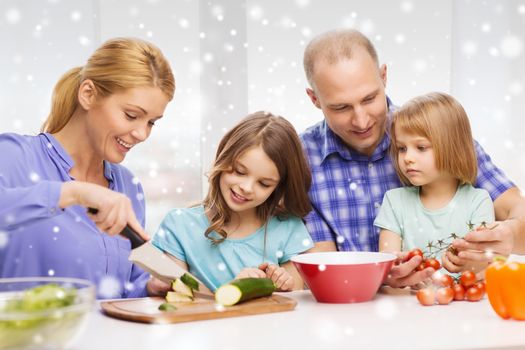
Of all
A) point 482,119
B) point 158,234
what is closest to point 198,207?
point 158,234

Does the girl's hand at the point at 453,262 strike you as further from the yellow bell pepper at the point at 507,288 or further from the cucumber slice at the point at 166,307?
the cucumber slice at the point at 166,307

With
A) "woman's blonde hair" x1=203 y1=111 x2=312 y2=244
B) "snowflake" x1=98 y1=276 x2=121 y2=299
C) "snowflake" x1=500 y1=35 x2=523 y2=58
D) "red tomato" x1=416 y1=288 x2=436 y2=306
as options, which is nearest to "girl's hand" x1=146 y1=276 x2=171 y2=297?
"snowflake" x1=98 y1=276 x2=121 y2=299

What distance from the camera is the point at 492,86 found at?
3475 mm

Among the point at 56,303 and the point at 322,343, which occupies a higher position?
the point at 56,303

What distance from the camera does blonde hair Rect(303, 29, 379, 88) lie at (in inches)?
82.0

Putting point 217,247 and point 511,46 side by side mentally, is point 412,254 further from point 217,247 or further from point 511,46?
point 511,46

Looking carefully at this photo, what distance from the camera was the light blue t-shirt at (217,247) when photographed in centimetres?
200

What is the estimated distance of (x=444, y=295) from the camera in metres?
1.47

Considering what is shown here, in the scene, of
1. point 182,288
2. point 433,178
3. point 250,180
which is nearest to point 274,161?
point 250,180

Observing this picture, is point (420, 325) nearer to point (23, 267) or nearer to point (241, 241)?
point (241, 241)

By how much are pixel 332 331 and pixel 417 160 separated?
0.87 meters

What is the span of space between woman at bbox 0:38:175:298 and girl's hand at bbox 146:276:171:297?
0.11m

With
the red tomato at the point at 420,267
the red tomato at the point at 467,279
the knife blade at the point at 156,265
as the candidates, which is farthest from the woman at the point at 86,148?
the red tomato at the point at 467,279

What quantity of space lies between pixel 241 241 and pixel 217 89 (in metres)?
1.28
